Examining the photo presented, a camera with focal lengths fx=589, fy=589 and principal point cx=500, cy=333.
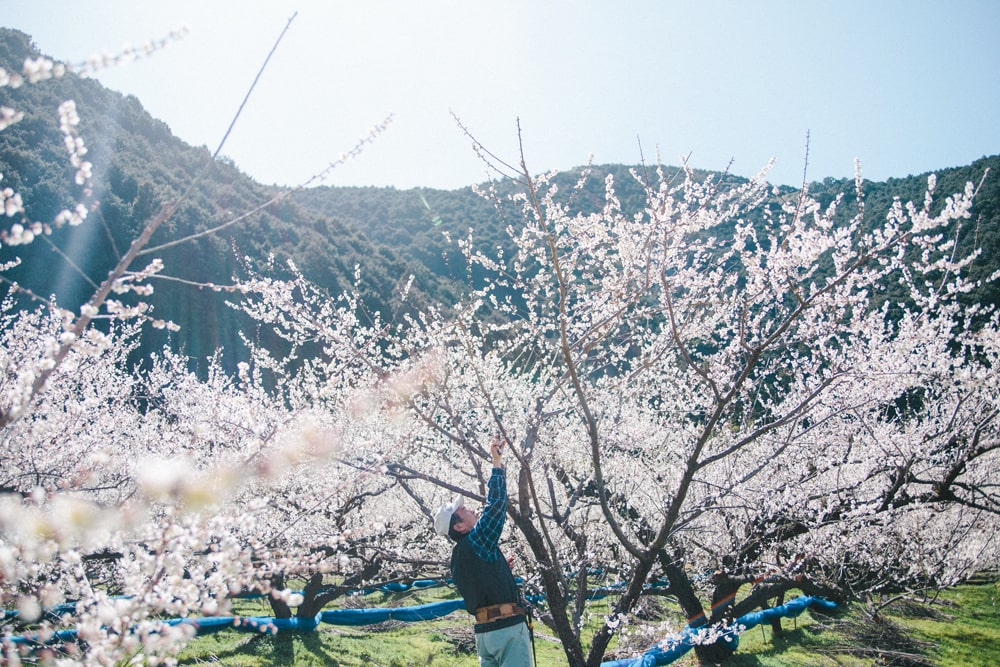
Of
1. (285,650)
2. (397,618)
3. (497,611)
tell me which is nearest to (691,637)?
(497,611)

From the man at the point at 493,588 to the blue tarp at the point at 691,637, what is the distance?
0.97 metres

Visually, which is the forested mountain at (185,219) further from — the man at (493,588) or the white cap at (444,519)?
the man at (493,588)

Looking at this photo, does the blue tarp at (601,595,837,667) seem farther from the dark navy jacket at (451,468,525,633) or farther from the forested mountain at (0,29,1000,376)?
the forested mountain at (0,29,1000,376)

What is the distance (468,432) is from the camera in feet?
18.1

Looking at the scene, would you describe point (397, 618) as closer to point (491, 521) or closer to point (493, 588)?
point (493, 588)

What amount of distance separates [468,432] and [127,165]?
1214 inches

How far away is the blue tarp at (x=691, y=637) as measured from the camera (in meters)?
4.83

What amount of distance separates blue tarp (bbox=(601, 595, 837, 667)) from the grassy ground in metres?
0.30

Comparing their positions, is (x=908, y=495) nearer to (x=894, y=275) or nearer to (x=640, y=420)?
(x=640, y=420)

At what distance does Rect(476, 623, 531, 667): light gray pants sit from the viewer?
3715 mm

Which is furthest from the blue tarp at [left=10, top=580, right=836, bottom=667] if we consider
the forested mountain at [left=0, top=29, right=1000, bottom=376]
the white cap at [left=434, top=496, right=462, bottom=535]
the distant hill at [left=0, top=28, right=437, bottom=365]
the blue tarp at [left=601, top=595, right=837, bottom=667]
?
the distant hill at [left=0, top=28, right=437, bottom=365]

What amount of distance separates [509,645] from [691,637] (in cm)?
263

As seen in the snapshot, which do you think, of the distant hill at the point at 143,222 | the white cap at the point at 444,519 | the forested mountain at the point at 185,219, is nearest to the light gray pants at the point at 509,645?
the white cap at the point at 444,519

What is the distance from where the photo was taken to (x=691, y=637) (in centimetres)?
551
